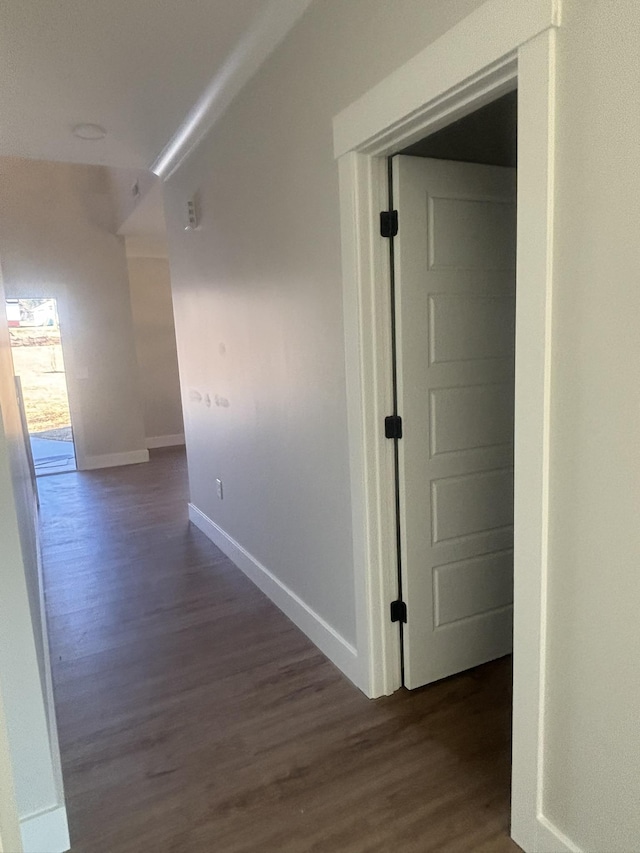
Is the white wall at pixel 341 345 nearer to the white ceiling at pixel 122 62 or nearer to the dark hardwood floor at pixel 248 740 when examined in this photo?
the white ceiling at pixel 122 62

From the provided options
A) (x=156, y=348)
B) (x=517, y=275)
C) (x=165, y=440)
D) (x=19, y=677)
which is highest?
(x=517, y=275)

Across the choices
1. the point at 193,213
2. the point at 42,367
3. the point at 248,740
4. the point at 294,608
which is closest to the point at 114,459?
the point at 42,367

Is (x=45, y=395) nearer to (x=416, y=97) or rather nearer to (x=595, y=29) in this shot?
(x=416, y=97)

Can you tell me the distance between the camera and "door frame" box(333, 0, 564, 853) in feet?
4.23

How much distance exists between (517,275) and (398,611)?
142cm

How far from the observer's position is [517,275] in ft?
4.49

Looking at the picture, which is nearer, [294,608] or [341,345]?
[341,345]

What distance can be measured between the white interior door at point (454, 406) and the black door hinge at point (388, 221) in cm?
3

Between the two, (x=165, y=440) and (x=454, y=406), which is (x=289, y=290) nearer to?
(x=454, y=406)

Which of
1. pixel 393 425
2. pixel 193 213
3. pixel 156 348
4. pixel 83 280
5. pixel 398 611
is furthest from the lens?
pixel 156 348

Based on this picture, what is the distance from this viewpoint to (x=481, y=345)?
2.23 metres

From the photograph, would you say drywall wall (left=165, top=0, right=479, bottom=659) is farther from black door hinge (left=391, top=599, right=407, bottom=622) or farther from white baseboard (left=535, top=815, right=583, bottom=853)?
white baseboard (left=535, top=815, right=583, bottom=853)

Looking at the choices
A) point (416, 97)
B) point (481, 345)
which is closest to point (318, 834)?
point (481, 345)

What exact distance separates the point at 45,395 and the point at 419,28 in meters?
6.66
